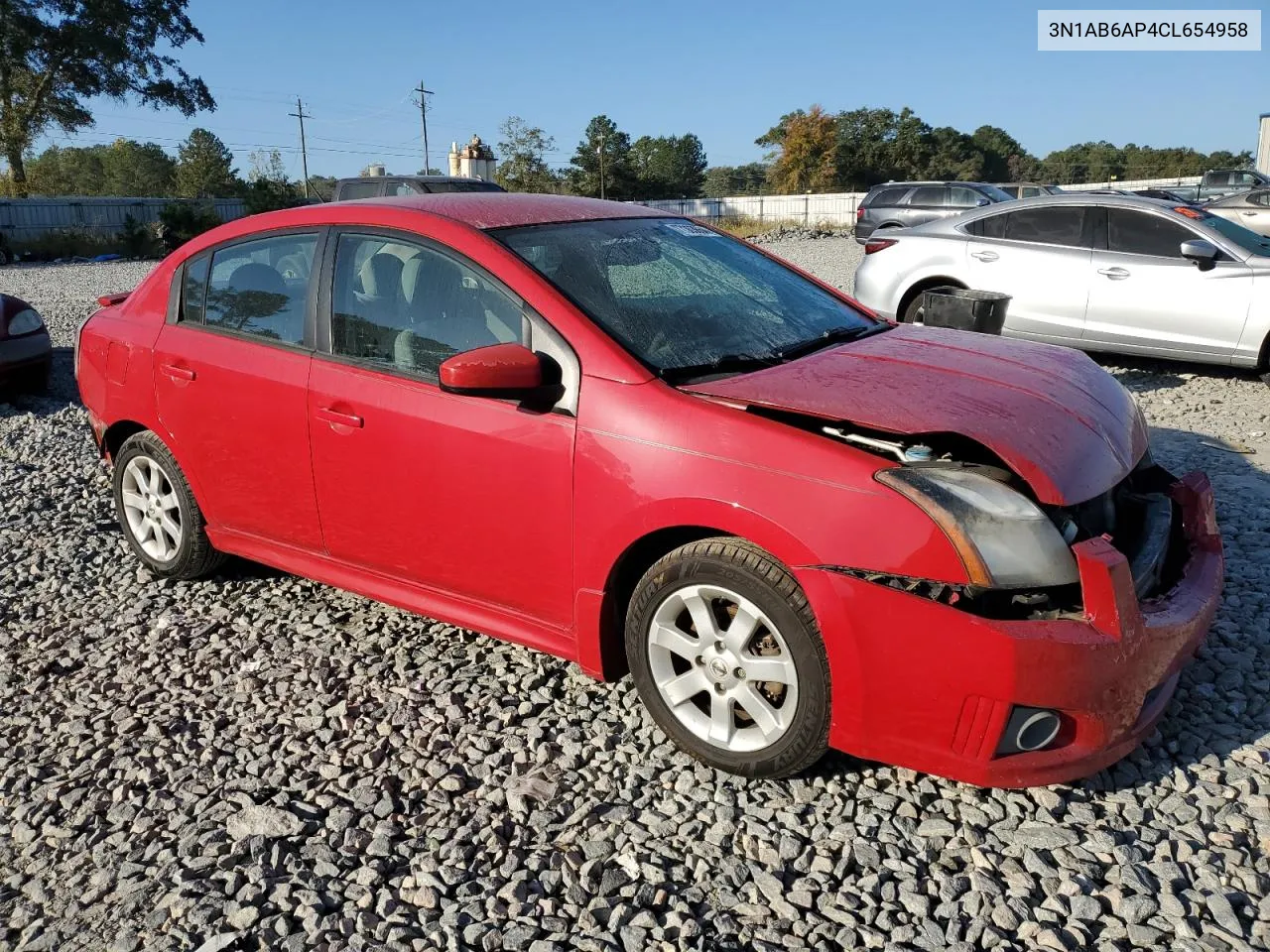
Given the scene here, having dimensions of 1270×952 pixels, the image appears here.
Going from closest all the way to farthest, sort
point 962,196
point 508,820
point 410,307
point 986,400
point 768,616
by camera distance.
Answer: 1. point 768,616
2. point 508,820
3. point 986,400
4. point 410,307
5. point 962,196

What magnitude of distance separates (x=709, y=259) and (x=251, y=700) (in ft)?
7.84

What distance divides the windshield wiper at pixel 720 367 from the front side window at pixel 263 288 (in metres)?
1.58

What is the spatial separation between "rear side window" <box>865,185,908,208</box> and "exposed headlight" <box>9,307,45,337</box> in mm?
18198

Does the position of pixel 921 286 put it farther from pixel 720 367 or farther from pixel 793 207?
pixel 793 207

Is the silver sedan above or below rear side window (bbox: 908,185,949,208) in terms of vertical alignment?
below

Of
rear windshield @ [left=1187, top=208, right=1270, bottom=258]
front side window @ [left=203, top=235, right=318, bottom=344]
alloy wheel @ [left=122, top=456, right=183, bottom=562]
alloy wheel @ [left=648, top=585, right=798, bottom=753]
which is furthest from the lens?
rear windshield @ [left=1187, top=208, right=1270, bottom=258]

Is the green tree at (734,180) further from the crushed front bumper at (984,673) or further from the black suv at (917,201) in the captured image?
the crushed front bumper at (984,673)

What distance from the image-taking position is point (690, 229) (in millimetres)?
4172

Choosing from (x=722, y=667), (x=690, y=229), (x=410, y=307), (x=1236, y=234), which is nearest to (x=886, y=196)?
(x=1236, y=234)

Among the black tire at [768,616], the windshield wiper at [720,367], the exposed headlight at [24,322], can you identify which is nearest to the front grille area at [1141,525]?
the black tire at [768,616]

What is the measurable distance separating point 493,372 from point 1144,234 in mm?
7282

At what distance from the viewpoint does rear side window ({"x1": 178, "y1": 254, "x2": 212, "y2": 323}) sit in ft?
14.0

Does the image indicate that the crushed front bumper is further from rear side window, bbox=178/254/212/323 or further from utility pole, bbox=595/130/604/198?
utility pole, bbox=595/130/604/198

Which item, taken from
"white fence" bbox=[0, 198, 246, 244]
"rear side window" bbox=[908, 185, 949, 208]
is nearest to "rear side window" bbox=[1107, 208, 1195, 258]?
"rear side window" bbox=[908, 185, 949, 208]
